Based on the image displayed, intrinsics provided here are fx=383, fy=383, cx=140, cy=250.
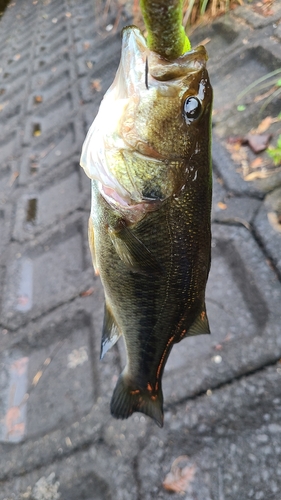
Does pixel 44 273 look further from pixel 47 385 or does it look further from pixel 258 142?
pixel 258 142

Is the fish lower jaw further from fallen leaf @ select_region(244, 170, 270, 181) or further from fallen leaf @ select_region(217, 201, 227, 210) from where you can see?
fallen leaf @ select_region(244, 170, 270, 181)

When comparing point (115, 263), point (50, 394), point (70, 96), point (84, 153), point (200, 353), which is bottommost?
point (200, 353)

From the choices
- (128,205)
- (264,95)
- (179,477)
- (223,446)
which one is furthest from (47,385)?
(264,95)

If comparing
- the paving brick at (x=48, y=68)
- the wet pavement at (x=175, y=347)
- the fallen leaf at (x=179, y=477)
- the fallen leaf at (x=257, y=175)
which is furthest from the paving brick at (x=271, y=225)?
the paving brick at (x=48, y=68)

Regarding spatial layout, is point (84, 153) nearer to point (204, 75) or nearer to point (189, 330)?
point (204, 75)

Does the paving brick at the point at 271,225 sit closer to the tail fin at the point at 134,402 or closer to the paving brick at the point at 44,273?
the tail fin at the point at 134,402

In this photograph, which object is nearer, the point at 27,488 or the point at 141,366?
the point at 141,366

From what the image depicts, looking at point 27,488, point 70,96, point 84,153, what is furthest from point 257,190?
point 70,96
